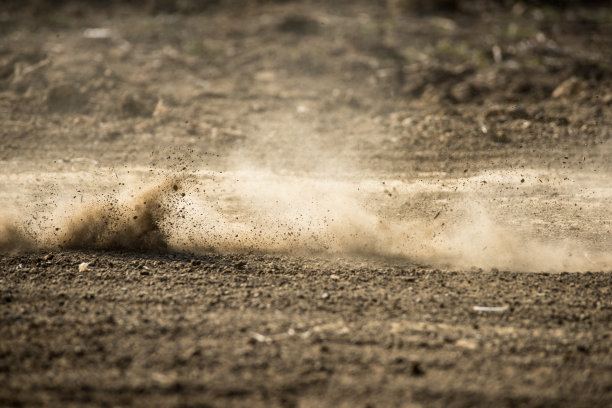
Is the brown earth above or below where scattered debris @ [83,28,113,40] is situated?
below

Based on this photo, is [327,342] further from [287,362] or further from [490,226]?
[490,226]

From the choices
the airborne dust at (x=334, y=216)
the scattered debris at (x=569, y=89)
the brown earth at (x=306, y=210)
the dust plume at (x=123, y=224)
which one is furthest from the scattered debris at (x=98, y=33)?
the scattered debris at (x=569, y=89)

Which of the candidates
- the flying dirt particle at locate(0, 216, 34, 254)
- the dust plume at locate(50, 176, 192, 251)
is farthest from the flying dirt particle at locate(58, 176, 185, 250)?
the flying dirt particle at locate(0, 216, 34, 254)

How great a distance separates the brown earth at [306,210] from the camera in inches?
156

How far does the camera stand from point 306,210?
6496 mm

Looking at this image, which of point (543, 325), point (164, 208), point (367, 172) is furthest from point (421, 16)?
point (543, 325)

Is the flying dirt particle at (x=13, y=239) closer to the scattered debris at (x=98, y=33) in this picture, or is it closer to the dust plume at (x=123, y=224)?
the dust plume at (x=123, y=224)

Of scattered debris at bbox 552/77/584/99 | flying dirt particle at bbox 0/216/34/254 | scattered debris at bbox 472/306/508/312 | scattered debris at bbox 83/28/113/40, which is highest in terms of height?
scattered debris at bbox 83/28/113/40

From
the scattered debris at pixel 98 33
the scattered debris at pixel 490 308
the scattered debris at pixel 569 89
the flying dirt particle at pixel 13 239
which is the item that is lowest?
the scattered debris at pixel 490 308

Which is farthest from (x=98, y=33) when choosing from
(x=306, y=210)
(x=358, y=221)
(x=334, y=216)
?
(x=358, y=221)

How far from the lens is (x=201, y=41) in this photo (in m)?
11.7

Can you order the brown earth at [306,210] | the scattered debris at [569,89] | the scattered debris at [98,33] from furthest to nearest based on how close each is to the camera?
the scattered debris at [98,33] → the scattered debris at [569,89] → the brown earth at [306,210]

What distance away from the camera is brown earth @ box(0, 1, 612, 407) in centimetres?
397

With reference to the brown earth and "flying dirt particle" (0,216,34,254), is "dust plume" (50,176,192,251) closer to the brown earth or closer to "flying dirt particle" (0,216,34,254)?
the brown earth
